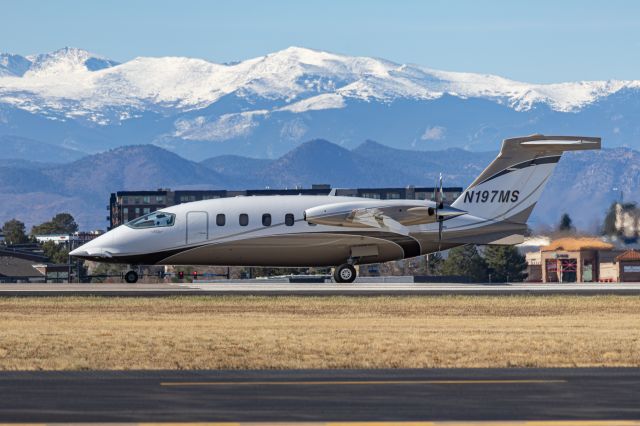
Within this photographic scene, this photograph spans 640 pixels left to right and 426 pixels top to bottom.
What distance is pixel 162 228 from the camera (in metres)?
62.2

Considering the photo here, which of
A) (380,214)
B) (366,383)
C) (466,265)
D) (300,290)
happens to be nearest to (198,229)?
(380,214)

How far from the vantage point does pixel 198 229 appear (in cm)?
6203

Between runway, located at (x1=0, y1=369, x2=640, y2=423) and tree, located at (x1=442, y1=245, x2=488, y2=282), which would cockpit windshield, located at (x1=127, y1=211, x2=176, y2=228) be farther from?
tree, located at (x1=442, y1=245, x2=488, y2=282)

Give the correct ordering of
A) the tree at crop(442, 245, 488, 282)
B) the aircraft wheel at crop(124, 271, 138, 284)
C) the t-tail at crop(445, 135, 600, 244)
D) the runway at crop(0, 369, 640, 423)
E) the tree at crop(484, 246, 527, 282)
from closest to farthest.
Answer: the runway at crop(0, 369, 640, 423)
the t-tail at crop(445, 135, 600, 244)
the aircraft wheel at crop(124, 271, 138, 284)
the tree at crop(442, 245, 488, 282)
the tree at crop(484, 246, 527, 282)

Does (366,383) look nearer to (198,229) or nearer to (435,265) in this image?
(198,229)

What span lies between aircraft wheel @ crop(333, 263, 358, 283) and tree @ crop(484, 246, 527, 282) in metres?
90.2

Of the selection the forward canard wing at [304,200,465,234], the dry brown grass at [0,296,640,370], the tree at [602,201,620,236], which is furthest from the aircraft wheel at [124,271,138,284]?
the tree at [602,201,620,236]

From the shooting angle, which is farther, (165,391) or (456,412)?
(165,391)

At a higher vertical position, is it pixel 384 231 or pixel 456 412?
pixel 384 231

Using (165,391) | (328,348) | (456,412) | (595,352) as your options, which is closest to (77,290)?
(328,348)

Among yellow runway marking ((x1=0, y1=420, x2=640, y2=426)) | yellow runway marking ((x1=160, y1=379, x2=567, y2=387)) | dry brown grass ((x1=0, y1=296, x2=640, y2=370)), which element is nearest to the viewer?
yellow runway marking ((x1=0, y1=420, x2=640, y2=426))

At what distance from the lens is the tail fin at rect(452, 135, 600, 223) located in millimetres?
62281

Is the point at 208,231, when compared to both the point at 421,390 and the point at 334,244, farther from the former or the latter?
the point at 421,390

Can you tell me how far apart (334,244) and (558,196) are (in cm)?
13487
